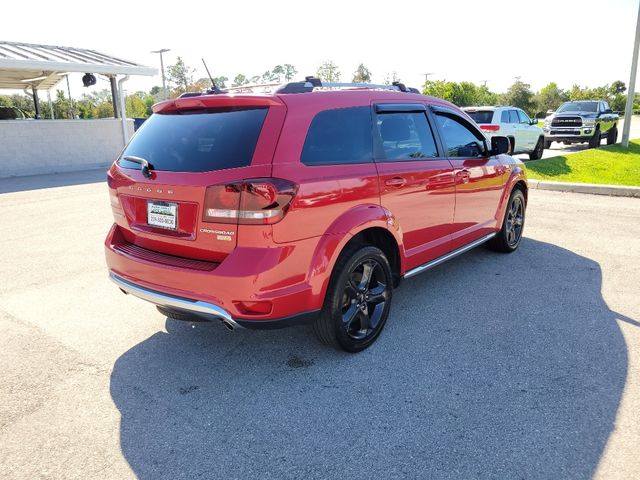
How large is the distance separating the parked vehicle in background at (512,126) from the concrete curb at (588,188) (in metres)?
3.33

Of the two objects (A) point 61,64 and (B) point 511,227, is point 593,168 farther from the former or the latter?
(A) point 61,64

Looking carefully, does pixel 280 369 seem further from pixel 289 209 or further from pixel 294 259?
pixel 289 209

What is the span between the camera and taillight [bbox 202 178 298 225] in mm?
2766

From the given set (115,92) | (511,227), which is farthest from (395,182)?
(115,92)

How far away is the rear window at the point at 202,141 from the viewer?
291cm

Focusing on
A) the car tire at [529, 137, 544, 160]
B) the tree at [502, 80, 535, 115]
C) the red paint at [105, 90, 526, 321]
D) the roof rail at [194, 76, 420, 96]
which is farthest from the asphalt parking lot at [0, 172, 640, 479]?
the tree at [502, 80, 535, 115]

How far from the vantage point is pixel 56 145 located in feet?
51.8

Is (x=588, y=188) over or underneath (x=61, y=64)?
underneath

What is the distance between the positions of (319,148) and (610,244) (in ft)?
15.9

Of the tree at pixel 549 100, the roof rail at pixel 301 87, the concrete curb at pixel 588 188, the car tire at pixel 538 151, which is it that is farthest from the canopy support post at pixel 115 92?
the tree at pixel 549 100


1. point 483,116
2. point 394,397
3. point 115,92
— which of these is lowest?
point 394,397

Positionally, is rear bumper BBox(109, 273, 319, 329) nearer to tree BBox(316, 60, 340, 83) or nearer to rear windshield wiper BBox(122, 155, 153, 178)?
rear windshield wiper BBox(122, 155, 153, 178)

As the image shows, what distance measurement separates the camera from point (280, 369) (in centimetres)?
330

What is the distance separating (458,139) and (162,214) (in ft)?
9.81
